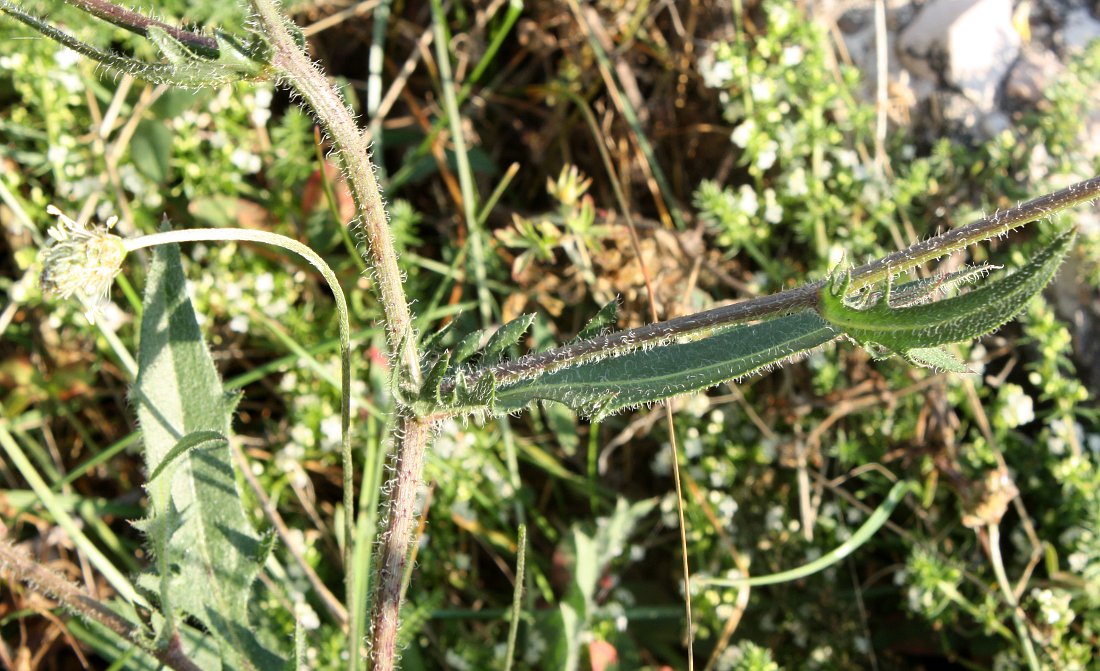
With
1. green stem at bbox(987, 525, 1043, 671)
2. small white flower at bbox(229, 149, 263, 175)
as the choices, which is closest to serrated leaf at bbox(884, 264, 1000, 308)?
green stem at bbox(987, 525, 1043, 671)

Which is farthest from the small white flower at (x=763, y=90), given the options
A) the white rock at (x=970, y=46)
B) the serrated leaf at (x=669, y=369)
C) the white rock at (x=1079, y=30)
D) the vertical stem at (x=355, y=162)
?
the vertical stem at (x=355, y=162)

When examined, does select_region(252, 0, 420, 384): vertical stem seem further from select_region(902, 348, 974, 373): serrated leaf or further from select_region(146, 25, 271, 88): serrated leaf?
select_region(902, 348, 974, 373): serrated leaf

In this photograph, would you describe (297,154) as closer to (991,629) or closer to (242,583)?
(242,583)

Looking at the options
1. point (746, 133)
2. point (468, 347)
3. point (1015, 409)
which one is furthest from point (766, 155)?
point (468, 347)

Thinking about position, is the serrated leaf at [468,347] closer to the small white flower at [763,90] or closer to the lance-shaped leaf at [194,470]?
the lance-shaped leaf at [194,470]

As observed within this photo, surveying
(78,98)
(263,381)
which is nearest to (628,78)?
(263,381)
